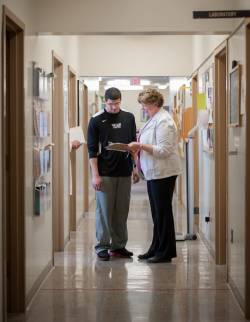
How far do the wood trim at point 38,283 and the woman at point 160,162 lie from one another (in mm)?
998

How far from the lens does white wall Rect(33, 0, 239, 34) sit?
4.23 metres

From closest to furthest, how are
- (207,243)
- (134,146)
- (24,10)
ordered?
(24,10) → (134,146) → (207,243)

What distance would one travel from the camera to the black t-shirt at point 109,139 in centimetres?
520

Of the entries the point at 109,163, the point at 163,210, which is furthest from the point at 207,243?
the point at 109,163

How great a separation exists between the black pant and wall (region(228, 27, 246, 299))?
30.9 inches

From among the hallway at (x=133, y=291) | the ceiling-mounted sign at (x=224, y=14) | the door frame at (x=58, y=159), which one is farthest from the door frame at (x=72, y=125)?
the ceiling-mounted sign at (x=224, y=14)

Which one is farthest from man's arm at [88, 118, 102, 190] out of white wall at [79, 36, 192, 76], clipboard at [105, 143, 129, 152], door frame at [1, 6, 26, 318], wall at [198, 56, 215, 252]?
white wall at [79, 36, 192, 76]

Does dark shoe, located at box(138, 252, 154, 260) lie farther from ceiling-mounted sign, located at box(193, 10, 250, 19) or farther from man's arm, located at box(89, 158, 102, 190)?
ceiling-mounted sign, located at box(193, 10, 250, 19)

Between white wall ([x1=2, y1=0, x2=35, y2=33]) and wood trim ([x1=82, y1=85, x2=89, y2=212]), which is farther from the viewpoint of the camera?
wood trim ([x1=82, y1=85, x2=89, y2=212])

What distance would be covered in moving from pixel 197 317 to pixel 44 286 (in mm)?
1327

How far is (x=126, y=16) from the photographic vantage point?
14.0ft

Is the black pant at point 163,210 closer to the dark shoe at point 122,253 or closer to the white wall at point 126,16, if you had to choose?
the dark shoe at point 122,253

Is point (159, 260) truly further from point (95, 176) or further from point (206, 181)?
point (206, 181)

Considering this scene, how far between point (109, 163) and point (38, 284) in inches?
53.4
